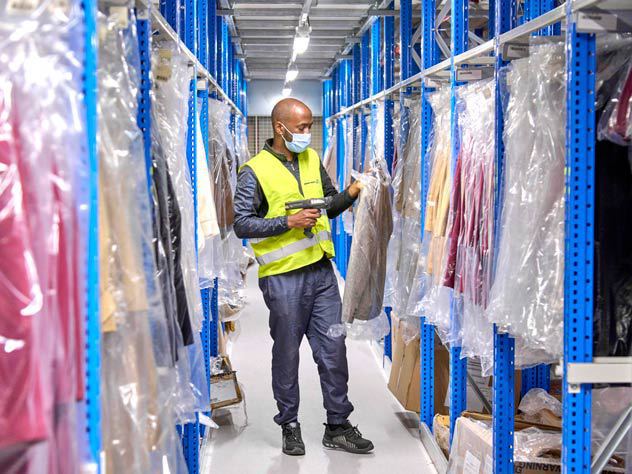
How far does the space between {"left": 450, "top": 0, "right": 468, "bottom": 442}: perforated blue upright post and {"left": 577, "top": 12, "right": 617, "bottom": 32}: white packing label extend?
1556 mm

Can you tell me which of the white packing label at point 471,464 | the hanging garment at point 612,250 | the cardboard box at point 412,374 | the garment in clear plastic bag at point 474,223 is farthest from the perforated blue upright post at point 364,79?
the hanging garment at point 612,250

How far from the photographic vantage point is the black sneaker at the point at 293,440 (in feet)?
14.2

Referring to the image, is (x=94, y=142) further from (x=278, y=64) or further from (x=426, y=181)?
(x=278, y=64)

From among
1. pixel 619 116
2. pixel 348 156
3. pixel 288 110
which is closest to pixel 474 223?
pixel 619 116

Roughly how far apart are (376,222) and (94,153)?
298cm

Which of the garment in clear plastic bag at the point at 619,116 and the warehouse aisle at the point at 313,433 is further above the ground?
the garment in clear plastic bag at the point at 619,116

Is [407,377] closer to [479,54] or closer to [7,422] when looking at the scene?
[479,54]

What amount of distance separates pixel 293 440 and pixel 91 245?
3122 mm

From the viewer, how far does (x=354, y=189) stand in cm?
429

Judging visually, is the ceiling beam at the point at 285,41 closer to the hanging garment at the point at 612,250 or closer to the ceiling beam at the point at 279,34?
the ceiling beam at the point at 279,34

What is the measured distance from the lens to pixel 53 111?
1.39 meters

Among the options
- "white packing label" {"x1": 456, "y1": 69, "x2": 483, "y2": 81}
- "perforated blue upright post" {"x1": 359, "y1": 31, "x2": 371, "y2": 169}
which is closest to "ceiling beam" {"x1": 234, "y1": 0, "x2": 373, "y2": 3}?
"perforated blue upright post" {"x1": 359, "y1": 31, "x2": 371, "y2": 169}

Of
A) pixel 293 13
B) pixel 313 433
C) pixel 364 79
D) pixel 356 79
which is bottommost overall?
pixel 313 433

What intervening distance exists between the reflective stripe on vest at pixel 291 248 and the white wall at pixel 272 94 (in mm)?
12344
